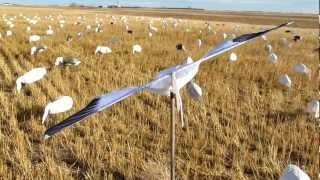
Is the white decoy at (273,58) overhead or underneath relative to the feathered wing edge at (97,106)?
underneath

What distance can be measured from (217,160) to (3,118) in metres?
2.33

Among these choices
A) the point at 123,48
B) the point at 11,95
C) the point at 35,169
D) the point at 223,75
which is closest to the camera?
the point at 35,169

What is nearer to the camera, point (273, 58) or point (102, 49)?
point (273, 58)

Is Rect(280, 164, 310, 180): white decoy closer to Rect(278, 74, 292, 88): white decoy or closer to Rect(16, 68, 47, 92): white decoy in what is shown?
Rect(278, 74, 292, 88): white decoy

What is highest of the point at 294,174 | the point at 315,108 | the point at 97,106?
the point at 97,106

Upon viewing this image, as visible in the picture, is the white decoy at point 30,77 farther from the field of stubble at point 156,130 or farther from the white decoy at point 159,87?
the white decoy at point 159,87

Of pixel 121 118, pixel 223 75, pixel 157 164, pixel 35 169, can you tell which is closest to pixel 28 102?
pixel 121 118

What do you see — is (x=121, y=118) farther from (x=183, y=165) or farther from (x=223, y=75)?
(x=223, y=75)

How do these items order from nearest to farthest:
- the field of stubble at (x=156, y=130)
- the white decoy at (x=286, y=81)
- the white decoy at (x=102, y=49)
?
1. the field of stubble at (x=156, y=130)
2. the white decoy at (x=286, y=81)
3. the white decoy at (x=102, y=49)

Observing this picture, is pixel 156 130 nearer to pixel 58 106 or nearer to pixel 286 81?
pixel 58 106

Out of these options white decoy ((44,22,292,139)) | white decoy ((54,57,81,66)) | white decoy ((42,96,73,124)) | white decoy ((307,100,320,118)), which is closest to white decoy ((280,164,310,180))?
white decoy ((44,22,292,139))

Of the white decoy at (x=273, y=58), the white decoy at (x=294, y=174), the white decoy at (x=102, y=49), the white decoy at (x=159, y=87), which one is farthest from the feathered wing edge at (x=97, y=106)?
the white decoy at (x=102, y=49)

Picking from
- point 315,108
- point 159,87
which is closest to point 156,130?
point 315,108

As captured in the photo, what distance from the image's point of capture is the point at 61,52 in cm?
1016
